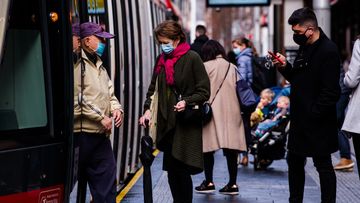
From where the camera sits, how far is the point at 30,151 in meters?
5.38

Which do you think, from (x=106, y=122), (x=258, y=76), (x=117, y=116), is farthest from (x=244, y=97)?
(x=258, y=76)

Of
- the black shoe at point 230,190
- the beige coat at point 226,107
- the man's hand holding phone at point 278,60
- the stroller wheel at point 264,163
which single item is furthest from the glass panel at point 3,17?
the stroller wheel at point 264,163

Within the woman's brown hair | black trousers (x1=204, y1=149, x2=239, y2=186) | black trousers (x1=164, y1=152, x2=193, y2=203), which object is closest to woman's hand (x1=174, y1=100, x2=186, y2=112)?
black trousers (x1=164, y1=152, x2=193, y2=203)

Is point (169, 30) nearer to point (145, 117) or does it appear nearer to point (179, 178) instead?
point (145, 117)

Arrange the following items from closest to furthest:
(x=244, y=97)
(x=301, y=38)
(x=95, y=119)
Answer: (x=95, y=119)
(x=301, y=38)
(x=244, y=97)

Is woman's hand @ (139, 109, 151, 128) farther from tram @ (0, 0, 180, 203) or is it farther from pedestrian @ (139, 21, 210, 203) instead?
tram @ (0, 0, 180, 203)

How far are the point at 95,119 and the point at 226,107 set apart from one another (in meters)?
3.19

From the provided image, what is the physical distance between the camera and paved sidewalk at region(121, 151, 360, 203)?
9.41 meters

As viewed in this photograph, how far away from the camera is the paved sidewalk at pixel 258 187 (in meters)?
9.41

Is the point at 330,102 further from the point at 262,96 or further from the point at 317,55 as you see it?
the point at 262,96

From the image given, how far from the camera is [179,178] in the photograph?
7.68m

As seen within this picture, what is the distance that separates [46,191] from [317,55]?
305cm

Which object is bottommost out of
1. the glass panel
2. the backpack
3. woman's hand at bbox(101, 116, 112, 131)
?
the backpack

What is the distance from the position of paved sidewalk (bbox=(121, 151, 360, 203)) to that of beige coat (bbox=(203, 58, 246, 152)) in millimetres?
558
